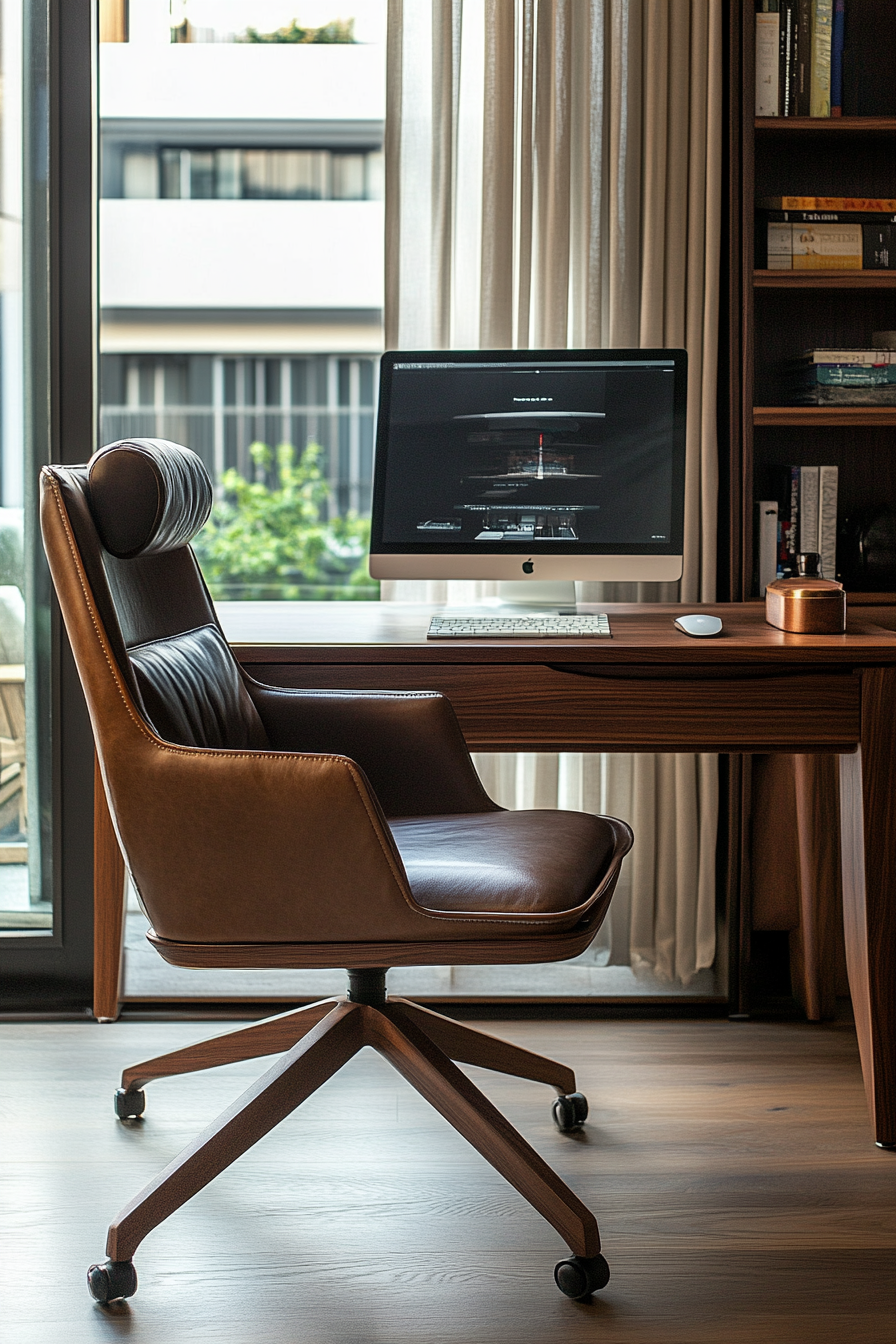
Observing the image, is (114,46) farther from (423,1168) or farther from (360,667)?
(423,1168)

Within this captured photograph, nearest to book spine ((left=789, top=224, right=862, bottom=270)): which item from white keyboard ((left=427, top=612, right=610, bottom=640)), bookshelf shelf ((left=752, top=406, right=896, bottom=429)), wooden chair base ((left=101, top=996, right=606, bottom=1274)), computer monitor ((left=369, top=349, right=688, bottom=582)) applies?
bookshelf shelf ((left=752, top=406, right=896, bottom=429))

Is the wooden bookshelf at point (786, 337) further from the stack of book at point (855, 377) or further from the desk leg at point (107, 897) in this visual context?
the desk leg at point (107, 897)

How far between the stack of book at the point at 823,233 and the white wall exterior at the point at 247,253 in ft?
6.08

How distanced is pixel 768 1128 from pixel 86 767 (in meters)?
1.38

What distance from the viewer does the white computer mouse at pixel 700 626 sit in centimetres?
188

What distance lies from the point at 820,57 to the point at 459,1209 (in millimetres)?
2067

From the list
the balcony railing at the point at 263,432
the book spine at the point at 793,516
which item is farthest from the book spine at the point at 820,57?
the balcony railing at the point at 263,432

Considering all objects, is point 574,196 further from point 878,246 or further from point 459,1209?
point 459,1209

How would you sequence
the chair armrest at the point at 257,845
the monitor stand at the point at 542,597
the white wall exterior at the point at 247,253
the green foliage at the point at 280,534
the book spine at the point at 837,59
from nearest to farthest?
1. the chair armrest at the point at 257,845
2. the monitor stand at the point at 542,597
3. the book spine at the point at 837,59
4. the white wall exterior at the point at 247,253
5. the green foliage at the point at 280,534

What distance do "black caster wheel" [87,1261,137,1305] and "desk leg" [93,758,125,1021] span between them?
78 cm

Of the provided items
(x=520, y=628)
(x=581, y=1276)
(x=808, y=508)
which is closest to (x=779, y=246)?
(x=808, y=508)

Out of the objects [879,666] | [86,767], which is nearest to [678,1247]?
[879,666]

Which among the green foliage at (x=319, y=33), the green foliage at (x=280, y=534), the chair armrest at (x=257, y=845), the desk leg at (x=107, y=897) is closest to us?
the chair armrest at (x=257, y=845)

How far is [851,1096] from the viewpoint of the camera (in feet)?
6.56
